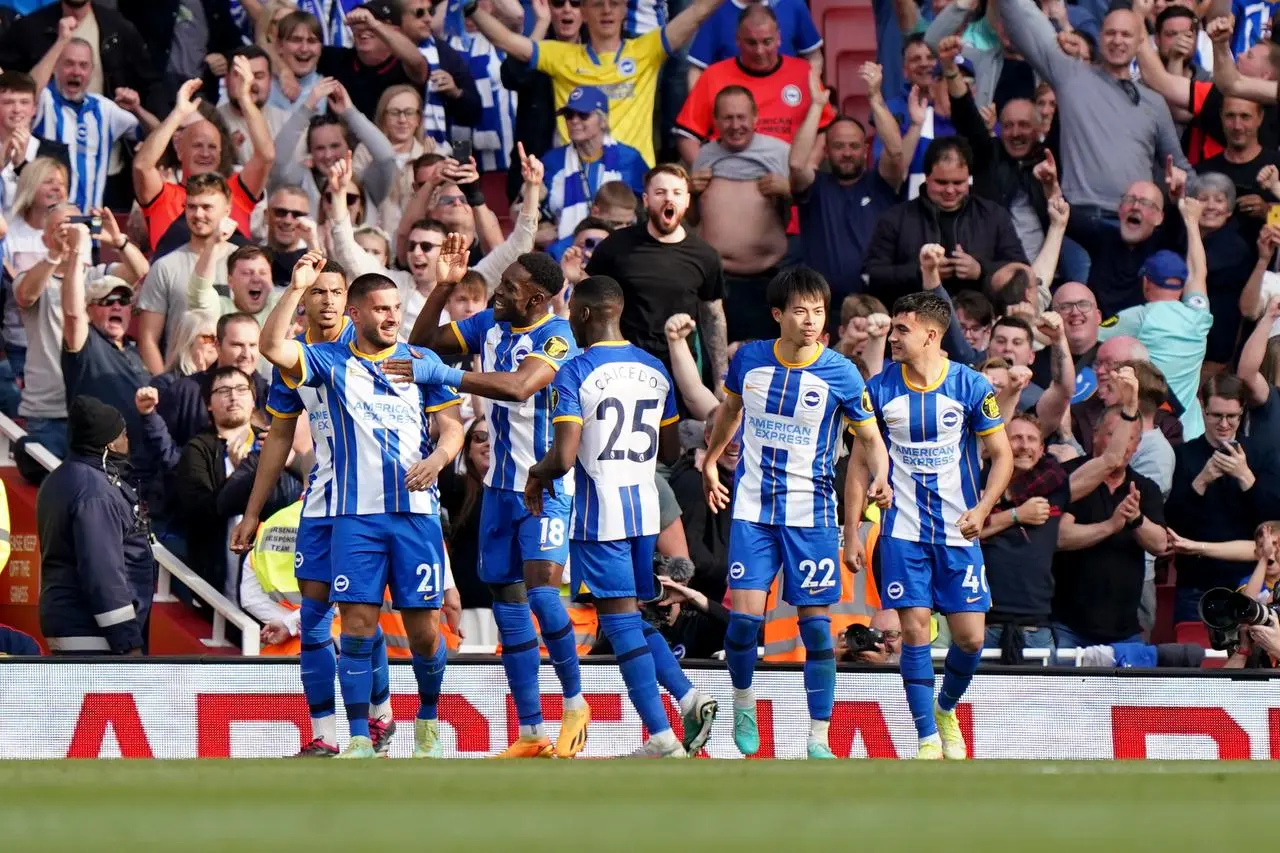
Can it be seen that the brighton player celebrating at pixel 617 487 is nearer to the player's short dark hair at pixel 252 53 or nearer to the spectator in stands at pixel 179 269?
the spectator in stands at pixel 179 269

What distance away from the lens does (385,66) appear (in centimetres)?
1449

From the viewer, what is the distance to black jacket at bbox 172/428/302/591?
1095cm

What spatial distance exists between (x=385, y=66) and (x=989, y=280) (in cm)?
452

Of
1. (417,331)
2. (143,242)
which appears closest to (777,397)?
(417,331)

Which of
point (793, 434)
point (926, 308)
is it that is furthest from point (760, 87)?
point (793, 434)

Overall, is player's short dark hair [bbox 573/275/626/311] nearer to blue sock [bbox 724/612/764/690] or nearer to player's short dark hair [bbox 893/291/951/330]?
player's short dark hair [bbox 893/291/951/330]

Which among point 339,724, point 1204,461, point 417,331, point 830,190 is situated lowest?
point 339,724

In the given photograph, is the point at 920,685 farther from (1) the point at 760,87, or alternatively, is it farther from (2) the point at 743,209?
(1) the point at 760,87

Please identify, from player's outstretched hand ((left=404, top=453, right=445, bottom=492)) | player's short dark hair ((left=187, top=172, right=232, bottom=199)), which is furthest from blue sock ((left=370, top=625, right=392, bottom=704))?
player's short dark hair ((left=187, top=172, right=232, bottom=199))

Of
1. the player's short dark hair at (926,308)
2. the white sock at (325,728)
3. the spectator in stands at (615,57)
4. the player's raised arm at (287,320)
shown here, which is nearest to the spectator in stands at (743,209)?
the spectator in stands at (615,57)

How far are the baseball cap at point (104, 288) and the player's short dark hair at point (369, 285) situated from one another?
3.94 m

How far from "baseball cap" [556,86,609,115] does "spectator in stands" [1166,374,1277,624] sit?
421 cm

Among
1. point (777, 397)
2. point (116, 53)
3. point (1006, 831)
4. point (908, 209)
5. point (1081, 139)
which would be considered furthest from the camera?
point (116, 53)

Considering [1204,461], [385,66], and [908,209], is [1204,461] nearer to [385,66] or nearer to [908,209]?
[908,209]
